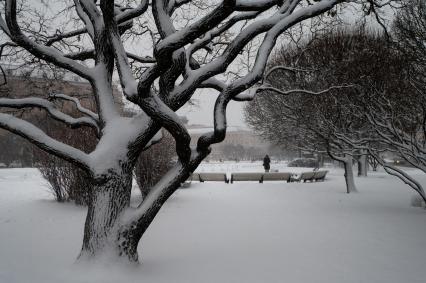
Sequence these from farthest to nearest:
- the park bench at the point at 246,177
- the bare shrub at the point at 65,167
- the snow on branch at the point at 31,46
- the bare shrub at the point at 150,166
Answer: the park bench at the point at 246,177, the bare shrub at the point at 150,166, the bare shrub at the point at 65,167, the snow on branch at the point at 31,46

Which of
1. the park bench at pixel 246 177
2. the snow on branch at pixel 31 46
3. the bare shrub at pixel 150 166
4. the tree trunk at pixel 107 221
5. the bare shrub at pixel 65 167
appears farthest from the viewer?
the park bench at pixel 246 177

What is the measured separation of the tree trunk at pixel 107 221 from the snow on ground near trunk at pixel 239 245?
196mm

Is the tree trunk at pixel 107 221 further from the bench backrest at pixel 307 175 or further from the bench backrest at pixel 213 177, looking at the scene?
the bench backrest at pixel 307 175

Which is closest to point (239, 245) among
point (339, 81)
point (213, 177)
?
point (339, 81)

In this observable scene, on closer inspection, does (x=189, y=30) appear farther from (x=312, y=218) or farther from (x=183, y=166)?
(x=312, y=218)

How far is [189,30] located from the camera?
3555 mm

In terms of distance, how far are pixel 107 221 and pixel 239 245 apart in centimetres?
249

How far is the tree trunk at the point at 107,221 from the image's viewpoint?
428 centimetres

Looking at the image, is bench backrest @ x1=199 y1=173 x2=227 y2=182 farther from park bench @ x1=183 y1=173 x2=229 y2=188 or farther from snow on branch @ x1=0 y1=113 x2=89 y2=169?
snow on branch @ x1=0 y1=113 x2=89 y2=169

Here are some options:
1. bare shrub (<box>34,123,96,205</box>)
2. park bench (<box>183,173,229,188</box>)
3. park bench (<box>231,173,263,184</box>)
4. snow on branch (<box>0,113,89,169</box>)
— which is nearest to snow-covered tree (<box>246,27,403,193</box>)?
park bench (<box>231,173,263,184</box>)

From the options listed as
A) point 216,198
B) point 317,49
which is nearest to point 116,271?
point 216,198

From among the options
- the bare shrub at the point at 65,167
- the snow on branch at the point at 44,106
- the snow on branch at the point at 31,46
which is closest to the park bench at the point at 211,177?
the bare shrub at the point at 65,167

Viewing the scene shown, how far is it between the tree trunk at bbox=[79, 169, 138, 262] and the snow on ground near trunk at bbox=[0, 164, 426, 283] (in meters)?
0.20

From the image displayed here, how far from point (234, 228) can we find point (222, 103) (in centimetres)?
356
